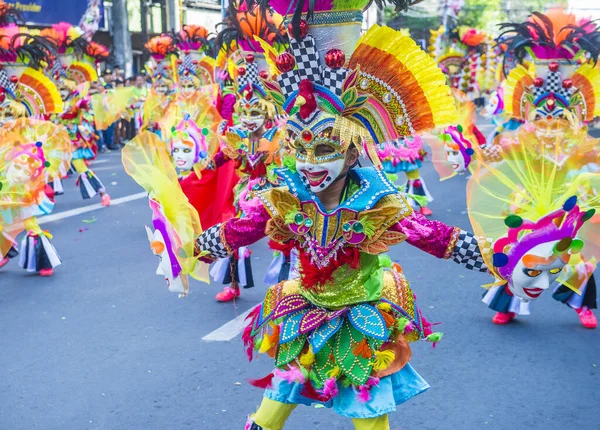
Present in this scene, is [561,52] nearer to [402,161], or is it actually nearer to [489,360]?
[402,161]

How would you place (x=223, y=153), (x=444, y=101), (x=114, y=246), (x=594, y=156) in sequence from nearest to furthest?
(x=444, y=101) < (x=594, y=156) < (x=223, y=153) < (x=114, y=246)

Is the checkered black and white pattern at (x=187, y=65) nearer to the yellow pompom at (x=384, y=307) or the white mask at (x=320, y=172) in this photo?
the white mask at (x=320, y=172)

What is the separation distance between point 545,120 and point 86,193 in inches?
269

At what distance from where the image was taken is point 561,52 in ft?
23.8

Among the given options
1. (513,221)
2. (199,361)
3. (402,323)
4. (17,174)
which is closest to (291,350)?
(402,323)

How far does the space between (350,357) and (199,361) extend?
235 cm

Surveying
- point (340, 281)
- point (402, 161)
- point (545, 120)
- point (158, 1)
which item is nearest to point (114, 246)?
point (402, 161)

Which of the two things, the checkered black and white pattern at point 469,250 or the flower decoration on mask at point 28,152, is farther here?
the flower decoration on mask at point 28,152

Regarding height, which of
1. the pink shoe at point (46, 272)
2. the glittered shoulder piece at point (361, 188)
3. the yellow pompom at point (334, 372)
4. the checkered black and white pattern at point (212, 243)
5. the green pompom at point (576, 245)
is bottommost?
the pink shoe at point (46, 272)

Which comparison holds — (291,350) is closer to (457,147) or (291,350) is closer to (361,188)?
(361,188)

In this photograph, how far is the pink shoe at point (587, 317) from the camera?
5.73 meters

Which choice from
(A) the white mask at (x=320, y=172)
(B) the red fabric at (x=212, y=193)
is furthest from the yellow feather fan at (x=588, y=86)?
(A) the white mask at (x=320, y=172)

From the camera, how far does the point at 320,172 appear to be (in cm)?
304

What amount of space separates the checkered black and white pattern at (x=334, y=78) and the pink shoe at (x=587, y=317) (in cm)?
358
